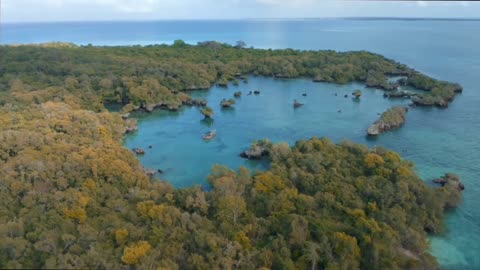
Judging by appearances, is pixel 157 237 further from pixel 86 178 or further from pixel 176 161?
pixel 176 161

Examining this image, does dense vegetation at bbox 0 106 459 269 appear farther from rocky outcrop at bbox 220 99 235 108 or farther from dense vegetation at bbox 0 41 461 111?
rocky outcrop at bbox 220 99 235 108

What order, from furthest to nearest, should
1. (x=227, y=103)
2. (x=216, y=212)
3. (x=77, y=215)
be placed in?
(x=227, y=103)
(x=216, y=212)
(x=77, y=215)

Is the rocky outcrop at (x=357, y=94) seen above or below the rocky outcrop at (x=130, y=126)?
above

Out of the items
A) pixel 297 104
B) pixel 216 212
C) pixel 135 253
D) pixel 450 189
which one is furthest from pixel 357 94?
pixel 135 253

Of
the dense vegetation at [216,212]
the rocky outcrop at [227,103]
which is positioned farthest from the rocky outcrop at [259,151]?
the rocky outcrop at [227,103]

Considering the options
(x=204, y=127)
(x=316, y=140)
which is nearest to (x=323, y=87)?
(x=204, y=127)

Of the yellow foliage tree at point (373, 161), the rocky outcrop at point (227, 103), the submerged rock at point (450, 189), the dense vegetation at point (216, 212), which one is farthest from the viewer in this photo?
the rocky outcrop at point (227, 103)

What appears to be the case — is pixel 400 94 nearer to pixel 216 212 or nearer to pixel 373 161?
pixel 373 161

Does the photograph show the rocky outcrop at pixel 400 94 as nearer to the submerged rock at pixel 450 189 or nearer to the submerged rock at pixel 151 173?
the submerged rock at pixel 450 189
